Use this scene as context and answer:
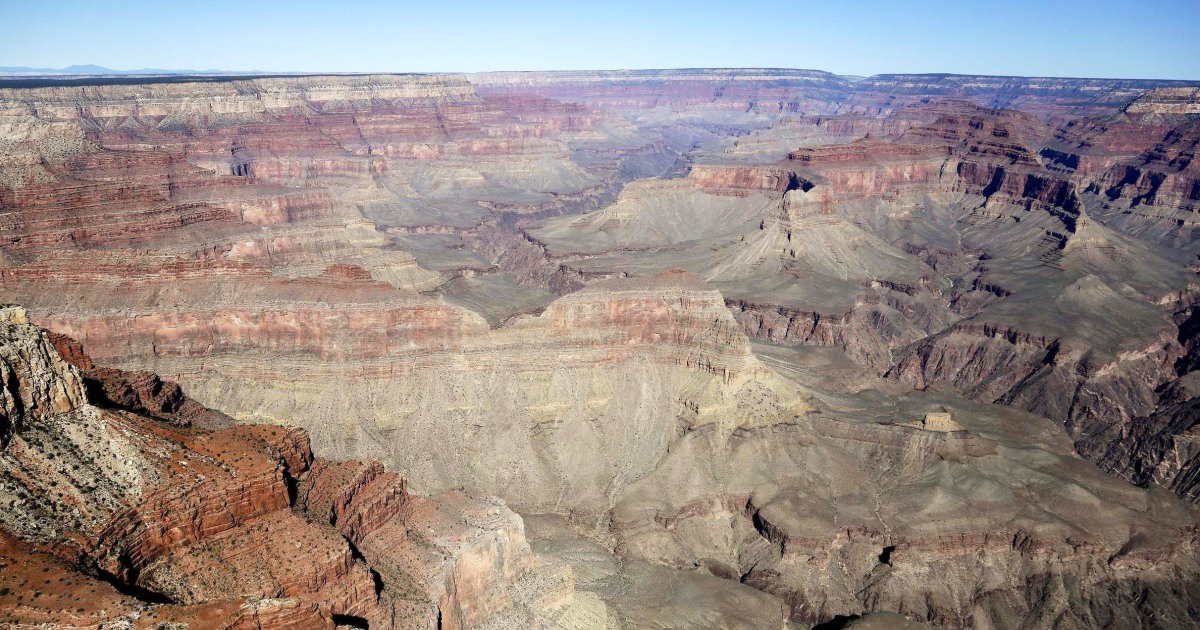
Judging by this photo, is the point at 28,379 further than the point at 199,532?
Yes

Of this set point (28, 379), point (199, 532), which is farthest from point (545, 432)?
point (28, 379)

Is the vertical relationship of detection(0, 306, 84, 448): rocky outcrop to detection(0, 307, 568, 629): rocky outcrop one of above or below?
above

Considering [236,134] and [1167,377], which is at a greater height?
[236,134]

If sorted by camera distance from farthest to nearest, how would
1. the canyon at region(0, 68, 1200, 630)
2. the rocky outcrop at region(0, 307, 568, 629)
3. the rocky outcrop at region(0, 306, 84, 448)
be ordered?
1. the canyon at region(0, 68, 1200, 630)
2. the rocky outcrop at region(0, 306, 84, 448)
3. the rocky outcrop at region(0, 307, 568, 629)

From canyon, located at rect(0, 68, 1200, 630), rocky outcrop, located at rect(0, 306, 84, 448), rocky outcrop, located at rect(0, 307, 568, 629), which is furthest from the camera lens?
canyon, located at rect(0, 68, 1200, 630)

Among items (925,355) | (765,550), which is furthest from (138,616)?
(925,355)

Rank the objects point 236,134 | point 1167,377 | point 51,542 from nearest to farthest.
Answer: point 51,542 < point 1167,377 < point 236,134

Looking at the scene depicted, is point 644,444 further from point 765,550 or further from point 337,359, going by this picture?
point 337,359

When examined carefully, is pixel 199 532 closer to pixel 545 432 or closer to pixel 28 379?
pixel 28 379
